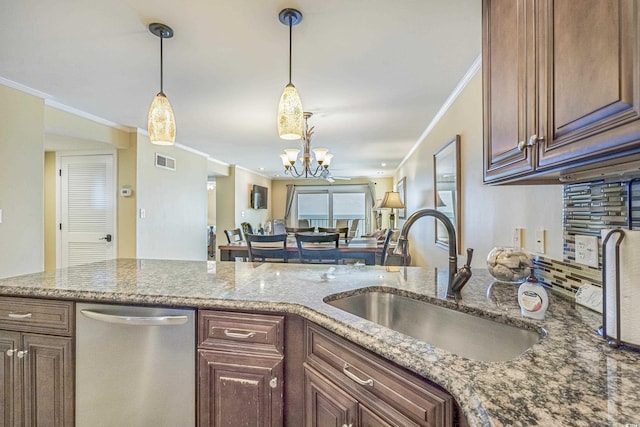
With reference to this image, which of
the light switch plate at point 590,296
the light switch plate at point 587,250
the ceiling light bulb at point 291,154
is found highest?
the ceiling light bulb at point 291,154

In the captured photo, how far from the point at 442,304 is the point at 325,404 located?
57cm

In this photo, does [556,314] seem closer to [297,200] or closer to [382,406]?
[382,406]

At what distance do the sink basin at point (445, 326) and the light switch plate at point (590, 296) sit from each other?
266mm

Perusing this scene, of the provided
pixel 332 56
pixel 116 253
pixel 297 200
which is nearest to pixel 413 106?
pixel 332 56

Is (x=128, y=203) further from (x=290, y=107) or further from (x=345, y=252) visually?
(x=290, y=107)

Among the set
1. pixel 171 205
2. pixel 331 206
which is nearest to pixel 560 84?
pixel 171 205

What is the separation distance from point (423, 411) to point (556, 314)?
0.63 meters

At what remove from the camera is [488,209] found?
6.85 ft

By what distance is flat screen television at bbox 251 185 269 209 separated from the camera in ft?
26.0

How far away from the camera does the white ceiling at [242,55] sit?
1.67 m

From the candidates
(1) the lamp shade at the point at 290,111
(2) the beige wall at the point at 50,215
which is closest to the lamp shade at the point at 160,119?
(1) the lamp shade at the point at 290,111

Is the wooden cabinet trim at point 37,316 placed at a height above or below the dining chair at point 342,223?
below

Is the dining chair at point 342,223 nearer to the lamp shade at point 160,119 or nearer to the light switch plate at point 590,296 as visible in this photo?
the lamp shade at point 160,119

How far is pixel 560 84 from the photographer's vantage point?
2.71ft
